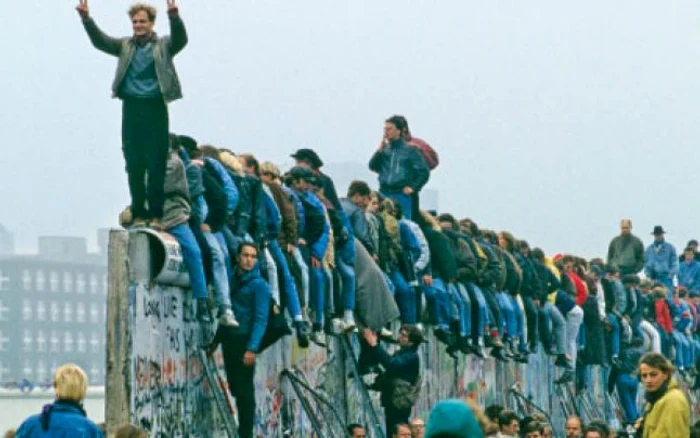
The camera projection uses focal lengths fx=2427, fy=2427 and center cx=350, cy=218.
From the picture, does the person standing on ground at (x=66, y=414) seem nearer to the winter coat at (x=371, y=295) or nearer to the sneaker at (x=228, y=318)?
the sneaker at (x=228, y=318)

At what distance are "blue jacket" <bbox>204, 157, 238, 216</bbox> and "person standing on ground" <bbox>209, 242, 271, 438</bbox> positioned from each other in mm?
487

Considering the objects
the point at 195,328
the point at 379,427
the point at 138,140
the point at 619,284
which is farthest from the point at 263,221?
the point at 619,284

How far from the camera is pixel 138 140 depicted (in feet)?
71.8

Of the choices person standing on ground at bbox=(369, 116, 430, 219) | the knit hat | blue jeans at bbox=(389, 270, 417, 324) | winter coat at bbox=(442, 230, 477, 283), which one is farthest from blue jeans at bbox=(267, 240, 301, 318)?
the knit hat

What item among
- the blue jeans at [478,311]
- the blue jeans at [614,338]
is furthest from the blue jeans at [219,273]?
the blue jeans at [614,338]

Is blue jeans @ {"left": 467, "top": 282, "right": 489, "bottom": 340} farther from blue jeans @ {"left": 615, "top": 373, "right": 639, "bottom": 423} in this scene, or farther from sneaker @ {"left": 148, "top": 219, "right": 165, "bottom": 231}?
sneaker @ {"left": 148, "top": 219, "right": 165, "bottom": 231}

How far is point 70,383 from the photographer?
606 inches

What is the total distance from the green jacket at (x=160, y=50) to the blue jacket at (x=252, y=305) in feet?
6.93

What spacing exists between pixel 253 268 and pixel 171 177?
55.9 inches

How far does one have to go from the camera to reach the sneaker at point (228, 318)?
22672 millimetres

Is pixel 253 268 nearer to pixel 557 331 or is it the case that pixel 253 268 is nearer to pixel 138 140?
pixel 138 140

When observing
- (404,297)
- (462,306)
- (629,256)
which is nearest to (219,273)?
(404,297)

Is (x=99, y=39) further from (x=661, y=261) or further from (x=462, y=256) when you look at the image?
(x=661, y=261)

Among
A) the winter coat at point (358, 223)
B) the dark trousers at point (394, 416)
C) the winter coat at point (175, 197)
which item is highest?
the winter coat at point (358, 223)
